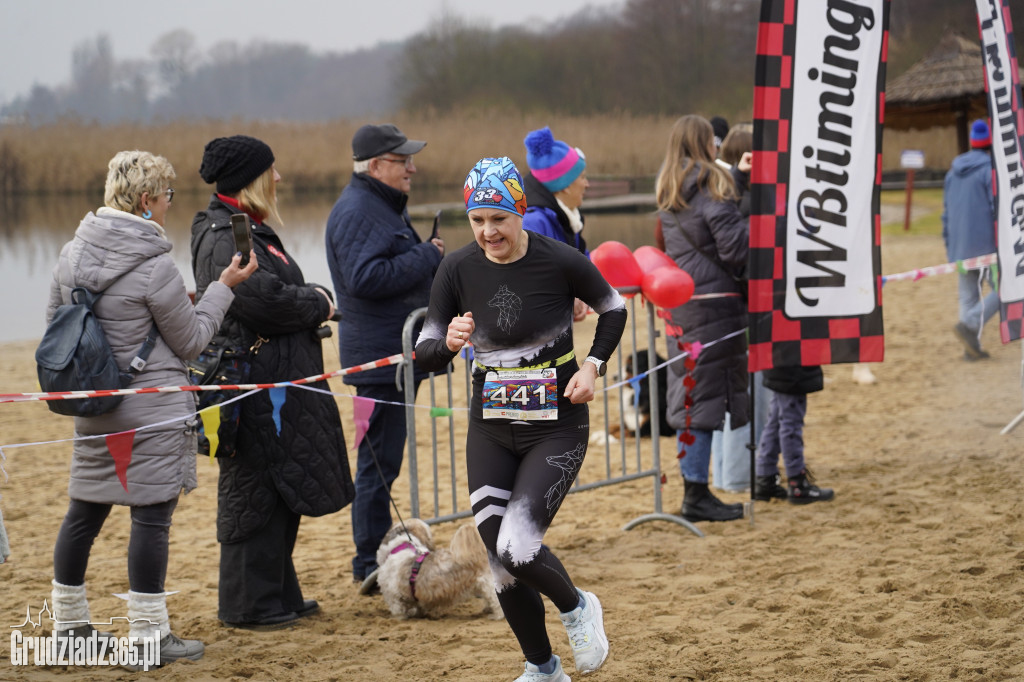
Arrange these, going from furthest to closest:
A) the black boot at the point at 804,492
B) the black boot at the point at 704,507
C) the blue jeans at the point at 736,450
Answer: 1. the blue jeans at the point at 736,450
2. the black boot at the point at 804,492
3. the black boot at the point at 704,507

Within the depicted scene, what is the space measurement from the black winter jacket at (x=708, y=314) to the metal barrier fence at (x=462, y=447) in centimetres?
Result: 21

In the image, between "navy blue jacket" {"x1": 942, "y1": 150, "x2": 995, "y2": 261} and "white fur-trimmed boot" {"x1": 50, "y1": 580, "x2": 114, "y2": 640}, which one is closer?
"white fur-trimmed boot" {"x1": 50, "y1": 580, "x2": 114, "y2": 640}

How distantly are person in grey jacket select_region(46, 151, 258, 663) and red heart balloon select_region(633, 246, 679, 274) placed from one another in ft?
7.27

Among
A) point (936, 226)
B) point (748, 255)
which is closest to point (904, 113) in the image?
point (936, 226)

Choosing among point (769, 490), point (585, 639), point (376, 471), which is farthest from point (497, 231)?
point (769, 490)

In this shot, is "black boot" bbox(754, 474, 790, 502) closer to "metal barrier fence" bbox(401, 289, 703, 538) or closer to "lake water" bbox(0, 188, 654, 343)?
"metal barrier fence" bbox(401, 289, 703, 538)

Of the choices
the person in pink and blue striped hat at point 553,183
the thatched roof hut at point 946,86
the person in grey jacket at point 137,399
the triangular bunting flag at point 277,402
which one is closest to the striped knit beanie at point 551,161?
the person in pink and blue striped hat at point 553,183

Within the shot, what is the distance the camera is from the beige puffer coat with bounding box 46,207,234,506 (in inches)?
135

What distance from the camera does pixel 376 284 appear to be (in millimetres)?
4344

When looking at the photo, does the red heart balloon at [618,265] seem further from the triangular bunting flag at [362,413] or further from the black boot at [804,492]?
the black boot at [804,492]

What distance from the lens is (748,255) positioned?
5.02 metres

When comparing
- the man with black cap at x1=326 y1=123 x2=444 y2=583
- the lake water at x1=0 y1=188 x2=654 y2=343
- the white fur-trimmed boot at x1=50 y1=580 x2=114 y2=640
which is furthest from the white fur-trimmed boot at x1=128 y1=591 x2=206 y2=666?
the lake water at x1=0 y1=188 x2=654 y2=343

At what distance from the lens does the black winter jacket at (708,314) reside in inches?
202

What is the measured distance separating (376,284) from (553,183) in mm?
1022
